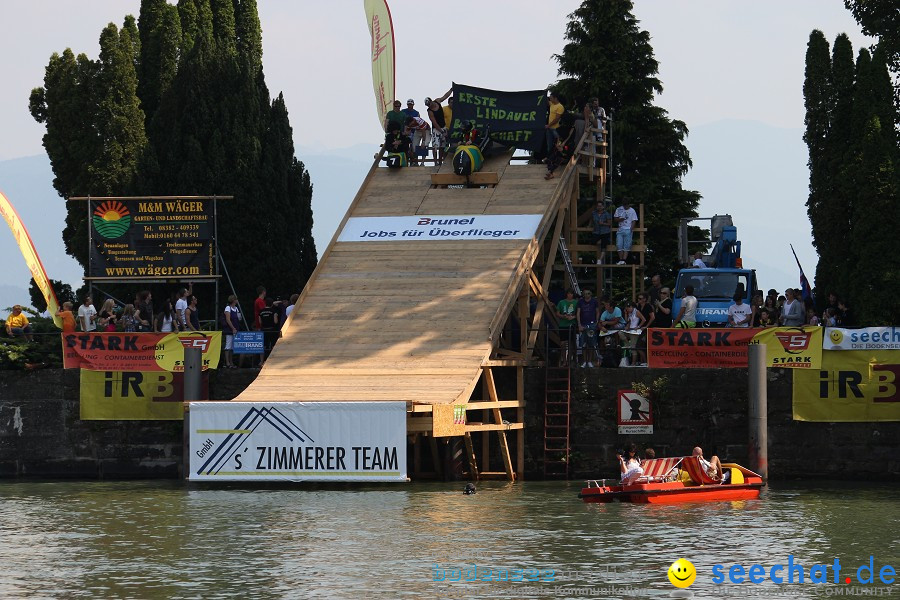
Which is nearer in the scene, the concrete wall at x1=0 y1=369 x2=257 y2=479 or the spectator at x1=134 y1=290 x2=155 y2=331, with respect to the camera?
the concrete wall at x1=0 y1=369 x2=257 y2=479

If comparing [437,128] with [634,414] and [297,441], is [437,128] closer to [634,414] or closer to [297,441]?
[634,414]

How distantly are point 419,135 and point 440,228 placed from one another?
5038mm

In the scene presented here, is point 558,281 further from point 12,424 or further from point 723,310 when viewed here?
point 12,424

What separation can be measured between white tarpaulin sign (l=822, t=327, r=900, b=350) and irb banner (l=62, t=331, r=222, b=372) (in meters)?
13.7

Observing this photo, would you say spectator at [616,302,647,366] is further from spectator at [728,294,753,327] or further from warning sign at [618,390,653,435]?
spectator at [728,294,753,327]

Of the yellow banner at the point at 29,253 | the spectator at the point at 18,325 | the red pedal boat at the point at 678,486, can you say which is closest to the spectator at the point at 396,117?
the yellow banner at the point at 29,253

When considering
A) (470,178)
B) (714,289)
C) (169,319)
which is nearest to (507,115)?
(470,178)

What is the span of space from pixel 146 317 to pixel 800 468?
634 inches

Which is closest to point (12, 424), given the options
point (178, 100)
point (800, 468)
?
point (178, 100)

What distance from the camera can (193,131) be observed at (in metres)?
48.2

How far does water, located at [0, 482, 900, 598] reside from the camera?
22.3 meters

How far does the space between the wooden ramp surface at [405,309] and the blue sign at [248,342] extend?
1310 mm

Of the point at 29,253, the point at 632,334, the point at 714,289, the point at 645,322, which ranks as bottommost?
the point at 632,334

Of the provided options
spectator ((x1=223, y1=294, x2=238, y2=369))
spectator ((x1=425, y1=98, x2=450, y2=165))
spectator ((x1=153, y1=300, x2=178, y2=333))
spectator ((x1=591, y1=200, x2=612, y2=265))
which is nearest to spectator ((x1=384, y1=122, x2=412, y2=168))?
spectator ((x1=425, y1=98, x2=450, y2=165))
